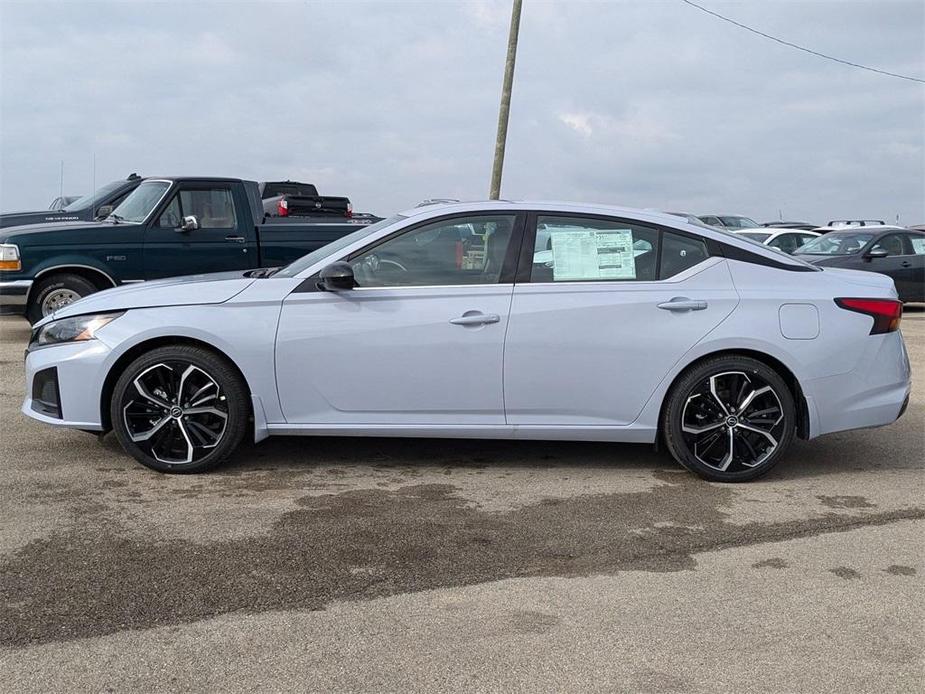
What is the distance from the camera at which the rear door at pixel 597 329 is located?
5.36m

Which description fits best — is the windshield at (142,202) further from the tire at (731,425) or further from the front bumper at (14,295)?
the tire at (731,425)

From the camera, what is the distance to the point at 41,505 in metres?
4.74

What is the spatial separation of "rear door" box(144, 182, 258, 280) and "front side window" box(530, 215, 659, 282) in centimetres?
588

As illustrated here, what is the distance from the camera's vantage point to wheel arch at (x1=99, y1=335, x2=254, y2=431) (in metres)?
5.35

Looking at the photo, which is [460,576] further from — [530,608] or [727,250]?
[727,250]

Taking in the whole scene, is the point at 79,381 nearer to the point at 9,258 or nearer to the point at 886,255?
the point at 9,258

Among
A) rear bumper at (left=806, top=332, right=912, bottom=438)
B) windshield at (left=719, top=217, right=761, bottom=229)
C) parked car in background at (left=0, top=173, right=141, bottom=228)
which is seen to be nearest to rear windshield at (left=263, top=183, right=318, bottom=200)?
parked car in background at (left=0, top=173, right=141, bottom=228)

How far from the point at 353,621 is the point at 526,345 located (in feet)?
7.23

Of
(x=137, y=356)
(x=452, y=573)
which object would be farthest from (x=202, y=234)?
(x=452, y=573)

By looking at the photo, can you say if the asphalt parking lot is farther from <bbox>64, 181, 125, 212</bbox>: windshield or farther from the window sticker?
<bbox>64, 181, 125, 212</bbox>: windshield

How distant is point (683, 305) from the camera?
5.43 meters

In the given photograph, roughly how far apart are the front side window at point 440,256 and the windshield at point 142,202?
6132 mm

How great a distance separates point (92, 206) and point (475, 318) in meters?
9.76

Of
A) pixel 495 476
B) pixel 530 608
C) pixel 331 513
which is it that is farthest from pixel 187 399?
pixel 530 608
